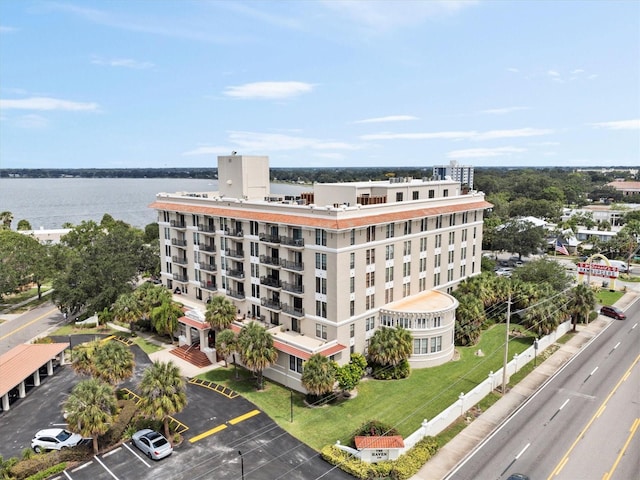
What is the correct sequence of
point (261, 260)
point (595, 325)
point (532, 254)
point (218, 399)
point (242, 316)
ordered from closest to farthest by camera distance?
point (218, 399) < point (261, 260) < point (242, 316) < point (595, 325) < point (532, 254)

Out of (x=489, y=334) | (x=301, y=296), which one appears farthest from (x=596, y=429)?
(x=301, y=296)

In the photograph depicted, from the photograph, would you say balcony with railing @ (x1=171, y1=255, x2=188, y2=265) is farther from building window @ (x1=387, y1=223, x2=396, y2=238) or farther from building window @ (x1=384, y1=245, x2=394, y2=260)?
building window @ (x1=387, y1=223, x2=396, y2=238)

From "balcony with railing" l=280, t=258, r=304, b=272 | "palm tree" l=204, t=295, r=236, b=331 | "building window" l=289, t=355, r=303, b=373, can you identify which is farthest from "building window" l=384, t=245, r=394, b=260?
"palm tree" l=204, t=295, r=236, b=331

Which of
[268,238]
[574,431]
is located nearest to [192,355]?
[268,238]

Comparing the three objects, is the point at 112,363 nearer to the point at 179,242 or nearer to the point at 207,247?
the point at 207,247

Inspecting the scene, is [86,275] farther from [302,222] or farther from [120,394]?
[302,222]

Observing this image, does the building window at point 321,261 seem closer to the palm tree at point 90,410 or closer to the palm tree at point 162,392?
the palm tree at point 162,392
